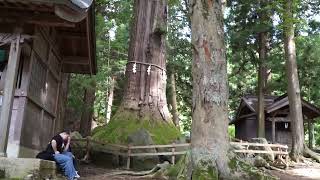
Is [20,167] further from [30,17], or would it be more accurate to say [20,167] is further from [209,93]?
[209,93]

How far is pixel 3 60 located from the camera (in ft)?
27.6

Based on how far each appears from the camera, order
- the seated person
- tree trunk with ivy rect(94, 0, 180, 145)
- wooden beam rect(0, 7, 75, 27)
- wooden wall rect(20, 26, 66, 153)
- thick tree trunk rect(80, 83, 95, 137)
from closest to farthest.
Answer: wooden beam rect(0, 7, 75, 27) < the seated person < wooden wall rect(20, 26, 66, 153) < tree trunk with ivy rect(94, 0, 180, 145) < thick tree trunk rect(80, 83, 95, 137)

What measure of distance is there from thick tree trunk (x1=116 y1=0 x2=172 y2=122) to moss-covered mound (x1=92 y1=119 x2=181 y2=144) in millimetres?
274

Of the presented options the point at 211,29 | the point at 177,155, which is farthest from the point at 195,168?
the point at 177,155

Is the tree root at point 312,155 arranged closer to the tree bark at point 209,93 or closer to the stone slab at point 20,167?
the tree bark at point 209,93

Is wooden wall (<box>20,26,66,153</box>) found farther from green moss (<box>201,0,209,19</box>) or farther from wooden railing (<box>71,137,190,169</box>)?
green moss (<box>201,0,209,19</box>)

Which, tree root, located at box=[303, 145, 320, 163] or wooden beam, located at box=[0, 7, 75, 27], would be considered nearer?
wooden beam, located at box=[0, 7, 75, 27]

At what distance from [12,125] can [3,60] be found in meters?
1.68

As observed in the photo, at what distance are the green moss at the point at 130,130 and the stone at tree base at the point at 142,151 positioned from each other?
0.48ft

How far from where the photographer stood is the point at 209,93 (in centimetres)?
749

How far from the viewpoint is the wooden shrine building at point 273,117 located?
24.3 m

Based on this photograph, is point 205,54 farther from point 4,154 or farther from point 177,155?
point 177,155

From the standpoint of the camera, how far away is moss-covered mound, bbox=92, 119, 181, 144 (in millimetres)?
13578

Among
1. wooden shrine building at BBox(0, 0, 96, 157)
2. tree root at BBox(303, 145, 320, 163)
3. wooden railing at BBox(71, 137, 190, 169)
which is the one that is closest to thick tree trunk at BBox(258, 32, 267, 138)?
tree root at BBox(303, 145, 320, 163)
